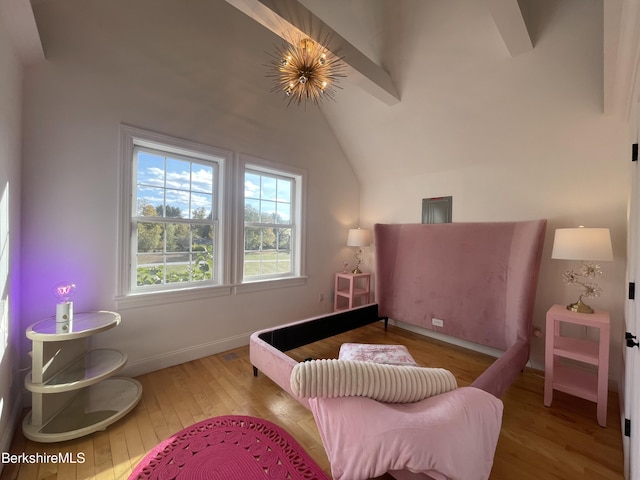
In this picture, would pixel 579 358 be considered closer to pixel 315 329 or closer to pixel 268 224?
pixel 315 329

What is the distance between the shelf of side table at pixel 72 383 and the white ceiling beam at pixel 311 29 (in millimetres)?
2325

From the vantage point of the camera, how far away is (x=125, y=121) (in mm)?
2160

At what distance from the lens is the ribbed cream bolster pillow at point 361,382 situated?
110 cm

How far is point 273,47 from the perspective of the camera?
2.72 metres

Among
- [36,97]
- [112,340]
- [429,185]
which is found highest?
[36,97]

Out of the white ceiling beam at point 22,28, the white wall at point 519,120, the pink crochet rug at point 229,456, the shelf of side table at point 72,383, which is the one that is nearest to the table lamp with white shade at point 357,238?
the white wall at point 519,120

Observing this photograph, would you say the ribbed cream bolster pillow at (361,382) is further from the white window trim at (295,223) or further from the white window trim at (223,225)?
the white window trim at (295,223)

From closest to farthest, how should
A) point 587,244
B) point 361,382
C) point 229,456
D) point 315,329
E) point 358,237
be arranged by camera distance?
1. point 361,382
2. point 229,456
3. point 587,244
4. point 315,329
5. point 358,237

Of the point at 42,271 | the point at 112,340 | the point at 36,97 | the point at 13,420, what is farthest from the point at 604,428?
the point at 36,97

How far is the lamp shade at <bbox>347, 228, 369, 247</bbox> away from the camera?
3.71m

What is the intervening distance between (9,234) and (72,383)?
3.27ft

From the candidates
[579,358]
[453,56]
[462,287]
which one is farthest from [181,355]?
[453,56]

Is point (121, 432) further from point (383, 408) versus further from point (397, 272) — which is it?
point (397, 272)

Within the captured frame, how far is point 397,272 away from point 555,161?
1.93 m
